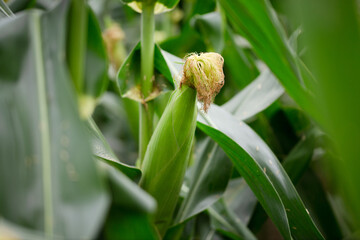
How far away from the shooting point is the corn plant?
0.25m

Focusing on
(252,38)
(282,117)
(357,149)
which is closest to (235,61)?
(282,117)

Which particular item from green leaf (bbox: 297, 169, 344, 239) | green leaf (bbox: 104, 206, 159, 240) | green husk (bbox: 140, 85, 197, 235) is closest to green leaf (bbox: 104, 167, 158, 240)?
green leaf (bbox: 104, 206, 159, 240)

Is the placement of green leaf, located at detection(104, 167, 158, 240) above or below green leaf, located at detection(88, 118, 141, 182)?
above

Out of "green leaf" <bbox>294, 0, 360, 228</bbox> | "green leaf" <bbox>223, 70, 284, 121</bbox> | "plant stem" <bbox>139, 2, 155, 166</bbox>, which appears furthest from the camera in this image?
"green leaf" <bbox>223, 70, 284, 121</bbox>

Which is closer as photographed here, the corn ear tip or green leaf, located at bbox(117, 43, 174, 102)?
the corn ear tip

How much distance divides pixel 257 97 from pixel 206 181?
0.20 meters

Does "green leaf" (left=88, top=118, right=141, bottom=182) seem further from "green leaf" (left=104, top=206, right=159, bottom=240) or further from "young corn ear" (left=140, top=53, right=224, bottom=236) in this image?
"green leaf" (left=104, top=206, right=159, bottom=240)

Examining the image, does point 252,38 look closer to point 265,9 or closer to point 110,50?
point 265,9

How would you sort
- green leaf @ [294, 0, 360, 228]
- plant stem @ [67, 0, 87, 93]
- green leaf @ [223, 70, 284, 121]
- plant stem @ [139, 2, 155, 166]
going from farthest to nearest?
green leaf @ [223, 70, 284, 121] → plant stem @ [139, 2, 155, 166] → plant stem @ [67, 0, 87, 93] → green leaf @ [294, 0, 360, 228]

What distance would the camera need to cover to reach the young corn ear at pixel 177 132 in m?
0.39

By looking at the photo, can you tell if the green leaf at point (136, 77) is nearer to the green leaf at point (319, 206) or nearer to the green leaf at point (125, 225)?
the green leaf at point (125, 225)

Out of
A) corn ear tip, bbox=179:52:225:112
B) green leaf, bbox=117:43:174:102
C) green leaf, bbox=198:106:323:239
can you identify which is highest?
corn ear tip, bbox=179:52:225:112

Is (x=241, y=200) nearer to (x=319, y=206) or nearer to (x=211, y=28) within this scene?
(x=319, y=206)

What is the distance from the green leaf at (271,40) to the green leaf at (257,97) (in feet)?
0.42
